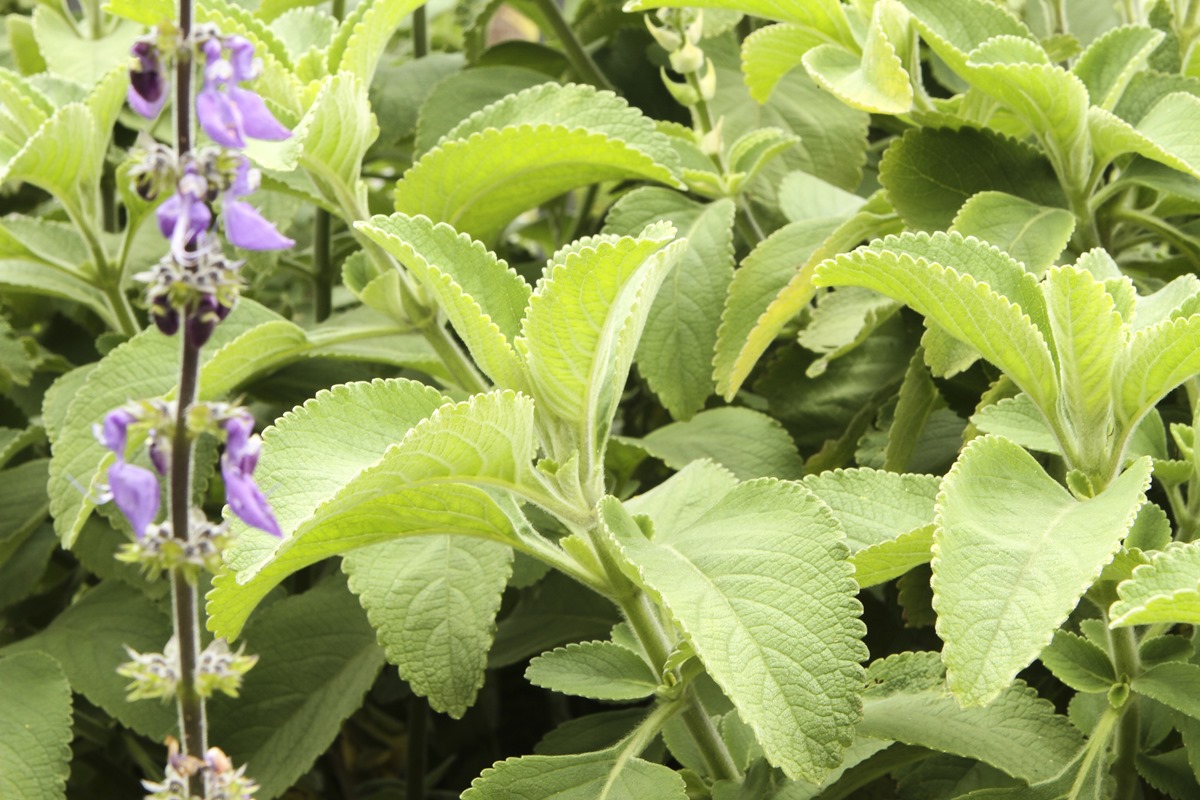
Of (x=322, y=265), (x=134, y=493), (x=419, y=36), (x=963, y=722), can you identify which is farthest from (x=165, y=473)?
(x=419, y=36)

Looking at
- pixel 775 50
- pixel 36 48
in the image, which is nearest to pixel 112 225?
pixel 36 48

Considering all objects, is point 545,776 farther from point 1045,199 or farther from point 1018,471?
point 1045,199


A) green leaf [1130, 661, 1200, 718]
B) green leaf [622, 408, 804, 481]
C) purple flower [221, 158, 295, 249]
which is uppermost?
purple flower [221, 158, 295, 249]

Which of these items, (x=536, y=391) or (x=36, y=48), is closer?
(x=536, y=391)

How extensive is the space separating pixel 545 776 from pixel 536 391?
0.24 meters

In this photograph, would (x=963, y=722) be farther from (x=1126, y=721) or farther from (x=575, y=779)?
(x=575, y=779)

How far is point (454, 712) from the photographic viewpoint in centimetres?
91

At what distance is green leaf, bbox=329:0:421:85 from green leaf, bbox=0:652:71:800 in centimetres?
56

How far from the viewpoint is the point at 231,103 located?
0.53 metres

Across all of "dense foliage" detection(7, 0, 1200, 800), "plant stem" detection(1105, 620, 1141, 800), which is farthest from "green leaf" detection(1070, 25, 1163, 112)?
"plant stem" detection(1105, 620, 1141, 800)

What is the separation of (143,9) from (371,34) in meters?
0.18

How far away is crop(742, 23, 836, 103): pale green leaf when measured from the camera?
3.73 ft

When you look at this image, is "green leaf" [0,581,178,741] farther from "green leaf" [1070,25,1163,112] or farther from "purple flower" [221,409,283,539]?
"green leaf" [1070,25,1163,112]

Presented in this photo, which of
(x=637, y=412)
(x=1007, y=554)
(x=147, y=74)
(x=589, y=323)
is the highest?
(x=147, y=74)
